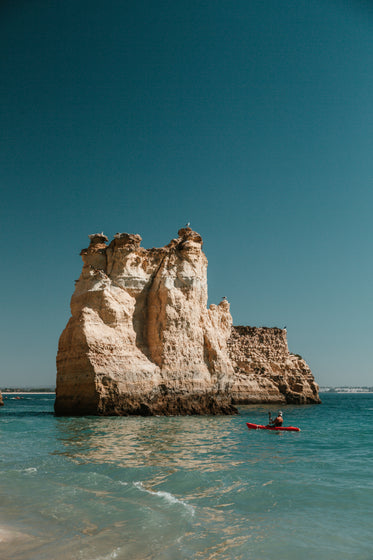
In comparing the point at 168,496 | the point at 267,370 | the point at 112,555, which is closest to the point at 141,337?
the point at 168,496

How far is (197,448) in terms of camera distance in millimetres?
14312

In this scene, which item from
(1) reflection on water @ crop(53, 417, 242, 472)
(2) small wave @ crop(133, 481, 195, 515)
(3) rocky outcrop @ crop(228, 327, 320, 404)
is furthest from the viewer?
(3) rocky outcrop @ crop(228, 327, 320, 404)

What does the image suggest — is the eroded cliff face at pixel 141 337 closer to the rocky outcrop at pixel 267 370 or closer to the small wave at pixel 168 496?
the small wave at pixel 168 496

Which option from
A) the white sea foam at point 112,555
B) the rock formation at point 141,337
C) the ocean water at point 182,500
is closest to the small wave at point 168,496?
the ocean water at point 182,500

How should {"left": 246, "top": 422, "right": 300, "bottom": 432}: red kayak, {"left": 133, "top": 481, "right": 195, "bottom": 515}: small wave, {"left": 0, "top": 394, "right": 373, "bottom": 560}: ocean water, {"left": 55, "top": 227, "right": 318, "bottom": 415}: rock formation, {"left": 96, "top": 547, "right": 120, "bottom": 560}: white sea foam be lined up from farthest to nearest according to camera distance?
{"left": 55, "top": 227, "right": 318, "bottom": 415}: rock formation < {"left": 246, "top": 422, "right": 300, "bottom": 432}: red kayak < {"left": 133, "top": 481, "right": 195, "bottom": 515}: small wave < {"left": 0, "top": 394, "right": 373, "bottom": 560}: ocean water < {"left": 96, "top": 547, "right": 120, "bottom": 560}: white sea foam

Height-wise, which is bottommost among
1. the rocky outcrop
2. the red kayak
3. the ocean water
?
the red kayak

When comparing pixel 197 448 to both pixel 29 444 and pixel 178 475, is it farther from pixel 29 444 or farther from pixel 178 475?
pixel 29 444

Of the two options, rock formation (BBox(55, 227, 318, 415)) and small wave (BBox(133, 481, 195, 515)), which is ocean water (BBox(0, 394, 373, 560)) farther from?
rock formation (BBox(55, 227, 318, 415))

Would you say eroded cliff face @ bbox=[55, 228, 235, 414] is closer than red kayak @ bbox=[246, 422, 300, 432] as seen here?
No

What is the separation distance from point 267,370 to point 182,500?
4540cm

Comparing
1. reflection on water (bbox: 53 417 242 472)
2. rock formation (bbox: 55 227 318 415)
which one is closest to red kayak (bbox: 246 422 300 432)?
reflection on water (bbox: 53 417 242 472)

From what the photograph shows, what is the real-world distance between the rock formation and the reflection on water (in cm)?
211

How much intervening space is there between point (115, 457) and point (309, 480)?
534 centimetres

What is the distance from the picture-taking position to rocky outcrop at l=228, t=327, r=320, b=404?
50.2 meters
